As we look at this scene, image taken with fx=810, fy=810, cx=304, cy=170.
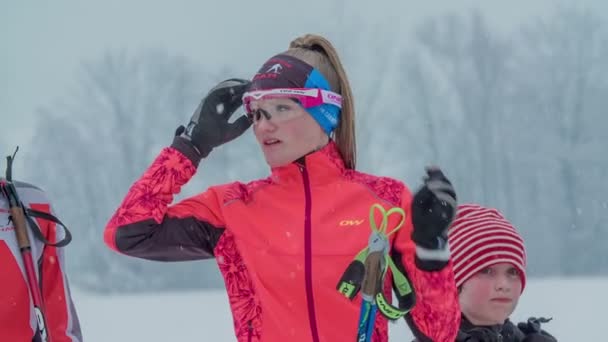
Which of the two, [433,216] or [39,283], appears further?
[39,283]

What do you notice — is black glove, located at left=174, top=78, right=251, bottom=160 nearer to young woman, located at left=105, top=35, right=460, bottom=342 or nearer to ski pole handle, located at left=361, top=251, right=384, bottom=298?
young woman, located at left=105, top=35, right=460, bottom=342

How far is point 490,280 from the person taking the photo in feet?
8.39

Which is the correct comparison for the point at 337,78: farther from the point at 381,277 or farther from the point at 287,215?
the point at 381,277

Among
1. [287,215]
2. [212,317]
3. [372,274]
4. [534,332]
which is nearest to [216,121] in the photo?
[287,215]

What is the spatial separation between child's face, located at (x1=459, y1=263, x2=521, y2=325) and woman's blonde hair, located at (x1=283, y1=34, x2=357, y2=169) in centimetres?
65

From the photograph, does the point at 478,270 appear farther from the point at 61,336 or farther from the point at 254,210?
the point at 61,336

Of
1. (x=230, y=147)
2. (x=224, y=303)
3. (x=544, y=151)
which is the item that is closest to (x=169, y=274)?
(x=230, y=147)

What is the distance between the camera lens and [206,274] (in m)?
23.7

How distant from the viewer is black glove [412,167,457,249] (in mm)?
1669

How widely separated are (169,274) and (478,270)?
21785 millimetres

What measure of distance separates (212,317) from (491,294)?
5659 millimetres

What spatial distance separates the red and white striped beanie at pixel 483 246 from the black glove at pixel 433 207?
821 mm

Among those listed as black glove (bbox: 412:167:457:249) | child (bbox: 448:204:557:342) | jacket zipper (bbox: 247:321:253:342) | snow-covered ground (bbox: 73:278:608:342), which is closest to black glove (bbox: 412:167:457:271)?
black glove (bbox: 412:167:457:249)

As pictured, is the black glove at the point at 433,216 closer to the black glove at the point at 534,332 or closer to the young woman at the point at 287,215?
the young woman at the point at 287,215
